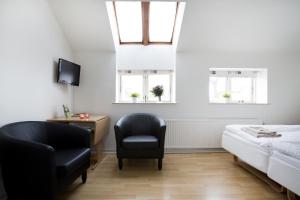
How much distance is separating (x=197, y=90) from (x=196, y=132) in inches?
33.3

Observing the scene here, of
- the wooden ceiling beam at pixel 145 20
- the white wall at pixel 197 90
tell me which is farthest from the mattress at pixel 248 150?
the wooden ceiling beam at pixel 145 20

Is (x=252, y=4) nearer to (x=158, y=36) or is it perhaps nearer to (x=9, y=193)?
(x=158, y=36)

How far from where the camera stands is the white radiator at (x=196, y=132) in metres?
3.73

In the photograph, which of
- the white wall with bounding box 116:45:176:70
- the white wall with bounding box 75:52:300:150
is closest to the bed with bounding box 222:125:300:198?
the white wall with bounding box 75:52:300:150

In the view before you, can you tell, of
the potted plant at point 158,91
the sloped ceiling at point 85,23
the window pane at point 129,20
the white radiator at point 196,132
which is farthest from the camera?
the potted plant at point 158,91

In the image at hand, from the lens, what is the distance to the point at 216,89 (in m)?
4.14

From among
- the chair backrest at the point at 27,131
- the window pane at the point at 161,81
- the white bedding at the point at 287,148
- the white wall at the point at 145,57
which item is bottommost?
the white bedding at the point at 287,148

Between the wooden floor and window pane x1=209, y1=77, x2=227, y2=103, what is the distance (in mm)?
1385

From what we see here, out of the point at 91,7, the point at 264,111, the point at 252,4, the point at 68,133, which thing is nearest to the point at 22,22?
the point at 91,7

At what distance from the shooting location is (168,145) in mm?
3736

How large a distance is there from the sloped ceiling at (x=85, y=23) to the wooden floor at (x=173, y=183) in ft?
7.27

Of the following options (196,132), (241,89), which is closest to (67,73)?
(196,132)

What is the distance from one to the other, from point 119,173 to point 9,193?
1349 millimetres

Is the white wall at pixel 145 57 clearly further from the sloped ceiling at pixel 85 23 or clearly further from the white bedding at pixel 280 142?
the white bedding at pixel 280 142
